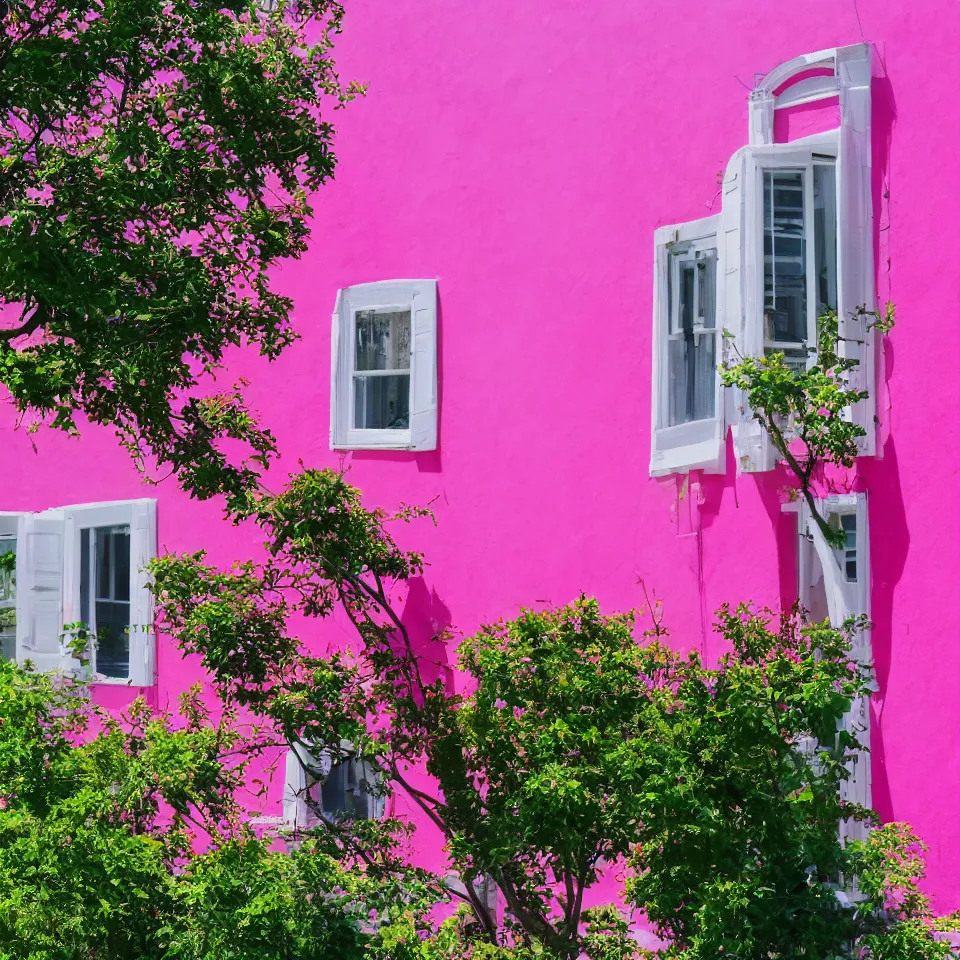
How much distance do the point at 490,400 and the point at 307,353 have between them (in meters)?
1.71

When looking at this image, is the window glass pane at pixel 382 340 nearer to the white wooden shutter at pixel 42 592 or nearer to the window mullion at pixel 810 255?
the window mullion at pixel 810 255

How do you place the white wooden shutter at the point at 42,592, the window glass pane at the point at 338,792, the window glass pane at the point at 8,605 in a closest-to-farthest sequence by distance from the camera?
the window glass pane at the point at 338,792
the white wooden shutter at the point at 42,592
the window glass pane at the point at 8,605

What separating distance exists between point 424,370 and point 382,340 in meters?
0.58

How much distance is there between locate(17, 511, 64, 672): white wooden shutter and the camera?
12945mm

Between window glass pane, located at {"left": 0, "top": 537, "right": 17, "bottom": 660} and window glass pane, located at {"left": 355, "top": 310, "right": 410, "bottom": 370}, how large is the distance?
4.11 meters

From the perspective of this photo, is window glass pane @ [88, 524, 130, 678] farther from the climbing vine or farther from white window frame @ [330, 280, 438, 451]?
the climbing vine

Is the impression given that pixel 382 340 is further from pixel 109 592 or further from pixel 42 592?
pixel 42 592

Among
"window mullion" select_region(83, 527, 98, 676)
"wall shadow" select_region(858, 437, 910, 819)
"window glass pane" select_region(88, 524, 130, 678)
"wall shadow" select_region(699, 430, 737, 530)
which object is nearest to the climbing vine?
"wall shadow" select_region(858, 437, 910, 819)

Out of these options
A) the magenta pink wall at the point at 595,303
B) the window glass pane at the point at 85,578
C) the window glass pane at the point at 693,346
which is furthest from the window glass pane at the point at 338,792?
the window glass pane at the point at 693,346

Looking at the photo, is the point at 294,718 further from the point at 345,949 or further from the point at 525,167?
the point at 525,167

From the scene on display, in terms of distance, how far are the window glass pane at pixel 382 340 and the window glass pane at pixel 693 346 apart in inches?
90.6

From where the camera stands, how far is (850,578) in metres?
8.68

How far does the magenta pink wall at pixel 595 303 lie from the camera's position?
Answer: 27.6 feet

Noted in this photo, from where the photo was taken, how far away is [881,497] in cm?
856
